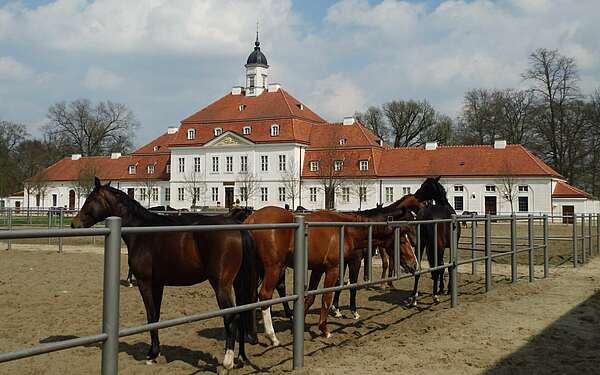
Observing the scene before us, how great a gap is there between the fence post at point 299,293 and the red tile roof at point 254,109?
174ft

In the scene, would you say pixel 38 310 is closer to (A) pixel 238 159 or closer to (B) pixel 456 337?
(B) pixel 456 337

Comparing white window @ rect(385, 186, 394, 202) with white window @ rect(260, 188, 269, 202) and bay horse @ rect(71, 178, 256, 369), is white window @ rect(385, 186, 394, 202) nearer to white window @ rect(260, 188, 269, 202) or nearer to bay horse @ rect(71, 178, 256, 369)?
white window @ rect(260, 188, 269, 202)

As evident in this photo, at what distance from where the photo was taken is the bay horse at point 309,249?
21.1 ft

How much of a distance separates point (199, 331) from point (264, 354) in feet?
4.50

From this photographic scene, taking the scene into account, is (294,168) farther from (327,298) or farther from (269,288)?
(269,288)

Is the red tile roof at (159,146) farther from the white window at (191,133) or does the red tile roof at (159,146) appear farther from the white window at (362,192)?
the white window at (362,192)

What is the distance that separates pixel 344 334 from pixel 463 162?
47542 millimetres

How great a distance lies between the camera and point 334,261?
6.88 m

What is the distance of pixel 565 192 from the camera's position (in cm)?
4797

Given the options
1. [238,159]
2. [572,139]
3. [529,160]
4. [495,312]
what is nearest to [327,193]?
[238,159]

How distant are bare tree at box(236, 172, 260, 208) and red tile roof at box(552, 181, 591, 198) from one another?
91.0ft

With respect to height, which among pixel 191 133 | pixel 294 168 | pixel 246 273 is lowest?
pixel 246 273

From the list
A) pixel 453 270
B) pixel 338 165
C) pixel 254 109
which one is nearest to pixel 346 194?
pixel 338 165

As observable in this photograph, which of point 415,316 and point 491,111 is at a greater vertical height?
point 491,111
